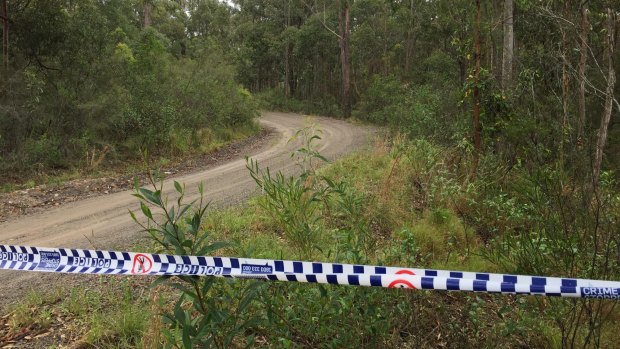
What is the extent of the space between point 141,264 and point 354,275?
4.58ft

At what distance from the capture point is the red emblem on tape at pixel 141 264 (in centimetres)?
304

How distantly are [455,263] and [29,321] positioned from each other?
427 cm

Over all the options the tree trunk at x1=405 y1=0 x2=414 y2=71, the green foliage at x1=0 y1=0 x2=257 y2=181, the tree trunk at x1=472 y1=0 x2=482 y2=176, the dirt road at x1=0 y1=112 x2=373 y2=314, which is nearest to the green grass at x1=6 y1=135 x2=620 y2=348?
the dirt road at x1=0 y1=112 x2=373 y2=314

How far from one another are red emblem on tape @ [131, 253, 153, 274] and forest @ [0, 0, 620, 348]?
1.11ft

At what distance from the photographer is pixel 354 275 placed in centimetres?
293

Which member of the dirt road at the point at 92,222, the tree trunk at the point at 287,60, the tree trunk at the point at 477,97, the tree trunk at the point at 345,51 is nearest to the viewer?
the dirt road at the point at 92,222

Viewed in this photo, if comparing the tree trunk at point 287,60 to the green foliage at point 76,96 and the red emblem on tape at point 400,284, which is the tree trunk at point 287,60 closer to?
the green foliage at point 76,96

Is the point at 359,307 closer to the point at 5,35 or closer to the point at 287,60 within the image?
the point at 5,35

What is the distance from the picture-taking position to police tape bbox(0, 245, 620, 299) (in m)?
2.67

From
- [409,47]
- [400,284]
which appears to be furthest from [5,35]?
[409,47]

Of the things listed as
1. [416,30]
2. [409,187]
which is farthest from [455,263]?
[416,30]

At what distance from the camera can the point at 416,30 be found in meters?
29.7

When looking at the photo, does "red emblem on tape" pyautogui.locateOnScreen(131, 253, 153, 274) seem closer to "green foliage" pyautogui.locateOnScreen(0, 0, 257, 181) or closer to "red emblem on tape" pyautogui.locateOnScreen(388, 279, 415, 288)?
"red emblem on tape" pyautogui.locateOnScreen(388, 279, 415, 288)

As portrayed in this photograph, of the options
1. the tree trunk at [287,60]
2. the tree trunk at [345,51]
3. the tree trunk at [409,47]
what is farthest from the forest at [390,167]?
the tree trunk at [287,60]
